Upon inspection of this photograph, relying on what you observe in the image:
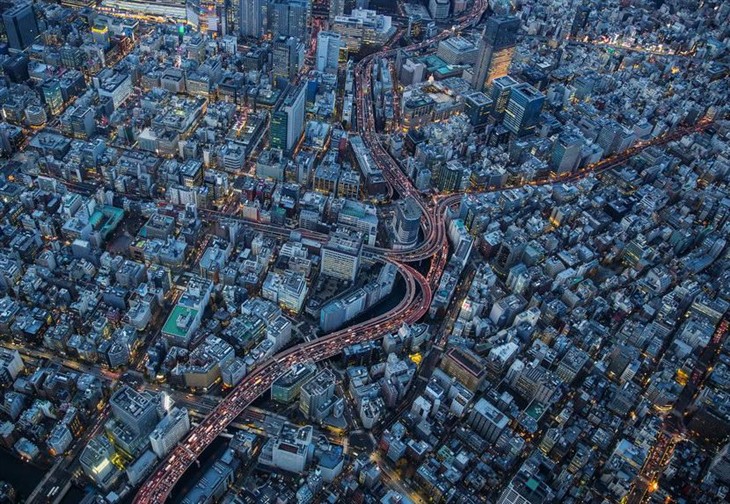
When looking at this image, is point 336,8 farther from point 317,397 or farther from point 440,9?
point 317,397

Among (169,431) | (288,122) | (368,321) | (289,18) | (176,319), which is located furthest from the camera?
(289,18)

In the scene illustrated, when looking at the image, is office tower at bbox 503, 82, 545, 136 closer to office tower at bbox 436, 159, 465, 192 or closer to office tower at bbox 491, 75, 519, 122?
office tower at bbox 491, 75, 519, 122

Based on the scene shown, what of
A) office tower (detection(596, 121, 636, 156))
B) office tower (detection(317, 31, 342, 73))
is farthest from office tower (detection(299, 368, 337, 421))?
office tower (detection(317, 31, 342, 73))

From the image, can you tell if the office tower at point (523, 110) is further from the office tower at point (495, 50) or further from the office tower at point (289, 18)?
the office tower at point (289, 18)

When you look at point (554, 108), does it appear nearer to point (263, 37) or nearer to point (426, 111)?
point (426, 111)

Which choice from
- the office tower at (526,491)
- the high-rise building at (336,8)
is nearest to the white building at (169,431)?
the office tower at (526,491)

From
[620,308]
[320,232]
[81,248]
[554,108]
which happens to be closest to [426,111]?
[554,108]

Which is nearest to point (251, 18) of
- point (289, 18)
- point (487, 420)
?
point (289, 18)
